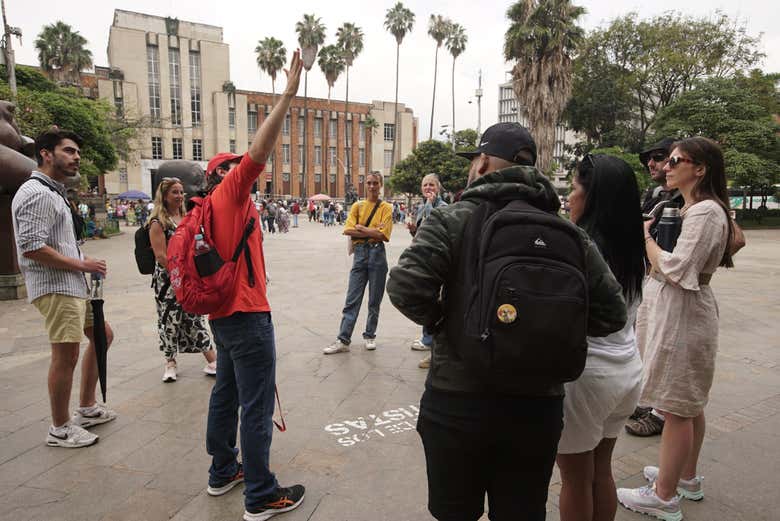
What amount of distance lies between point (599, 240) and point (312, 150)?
63.5 metres

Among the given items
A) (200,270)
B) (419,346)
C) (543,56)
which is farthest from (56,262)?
(543,56)

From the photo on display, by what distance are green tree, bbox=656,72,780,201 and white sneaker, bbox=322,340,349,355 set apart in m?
27.7

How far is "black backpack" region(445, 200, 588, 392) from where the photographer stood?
135 centimetres

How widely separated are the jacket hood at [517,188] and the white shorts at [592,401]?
0.68m

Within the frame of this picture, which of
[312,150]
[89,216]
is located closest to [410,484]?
[89,216]

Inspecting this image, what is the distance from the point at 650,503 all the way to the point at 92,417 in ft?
12.0

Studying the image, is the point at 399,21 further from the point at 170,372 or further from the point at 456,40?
the point at 170,372

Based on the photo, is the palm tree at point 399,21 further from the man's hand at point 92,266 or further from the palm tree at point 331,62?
the man's hand at point 92,266

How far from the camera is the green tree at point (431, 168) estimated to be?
40875 millimetres

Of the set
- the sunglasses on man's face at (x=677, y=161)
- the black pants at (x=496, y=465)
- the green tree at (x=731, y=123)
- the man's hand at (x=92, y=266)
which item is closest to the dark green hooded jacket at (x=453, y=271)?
the black pants at (x=496, y=465)

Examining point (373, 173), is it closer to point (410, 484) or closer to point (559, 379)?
point (410, 484)

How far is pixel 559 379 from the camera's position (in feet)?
4.75

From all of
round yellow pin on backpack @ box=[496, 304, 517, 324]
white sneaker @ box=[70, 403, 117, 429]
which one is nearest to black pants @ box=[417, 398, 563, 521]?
round yellow pin on backpack @ box=[496, 304, 517, 324]

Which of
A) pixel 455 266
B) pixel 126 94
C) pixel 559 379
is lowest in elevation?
pixel 559 379
